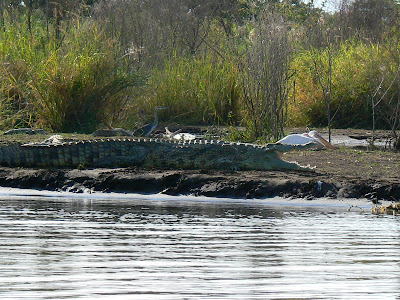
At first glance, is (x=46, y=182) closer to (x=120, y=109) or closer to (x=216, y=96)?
(x=120, y=109)

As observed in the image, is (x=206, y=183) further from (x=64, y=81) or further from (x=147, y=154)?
(x=64, y=81)

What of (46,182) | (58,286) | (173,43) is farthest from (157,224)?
(173,43)

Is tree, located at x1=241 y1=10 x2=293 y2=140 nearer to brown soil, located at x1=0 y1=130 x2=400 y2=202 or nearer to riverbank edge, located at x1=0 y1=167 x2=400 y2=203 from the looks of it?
brown soil, located at x1=0 y1=130 x2=400 y2=202

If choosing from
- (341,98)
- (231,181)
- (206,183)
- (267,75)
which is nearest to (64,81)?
(267,75)

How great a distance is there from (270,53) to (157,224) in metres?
5.60

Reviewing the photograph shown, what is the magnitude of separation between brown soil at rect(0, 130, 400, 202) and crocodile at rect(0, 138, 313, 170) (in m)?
0.28

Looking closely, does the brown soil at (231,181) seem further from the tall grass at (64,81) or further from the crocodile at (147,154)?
the tall grass at (64,81)

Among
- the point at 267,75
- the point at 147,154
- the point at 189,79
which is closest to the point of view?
the point at 147,154

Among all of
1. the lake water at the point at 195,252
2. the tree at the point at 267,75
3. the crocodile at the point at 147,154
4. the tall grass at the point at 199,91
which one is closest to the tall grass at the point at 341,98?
the tall grass at the point at 199,91

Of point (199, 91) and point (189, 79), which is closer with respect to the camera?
point (199, 91)

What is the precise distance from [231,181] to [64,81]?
5145 millimetres

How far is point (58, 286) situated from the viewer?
338 cm

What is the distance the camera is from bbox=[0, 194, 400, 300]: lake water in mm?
3355

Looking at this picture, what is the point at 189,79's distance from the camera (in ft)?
49.8
